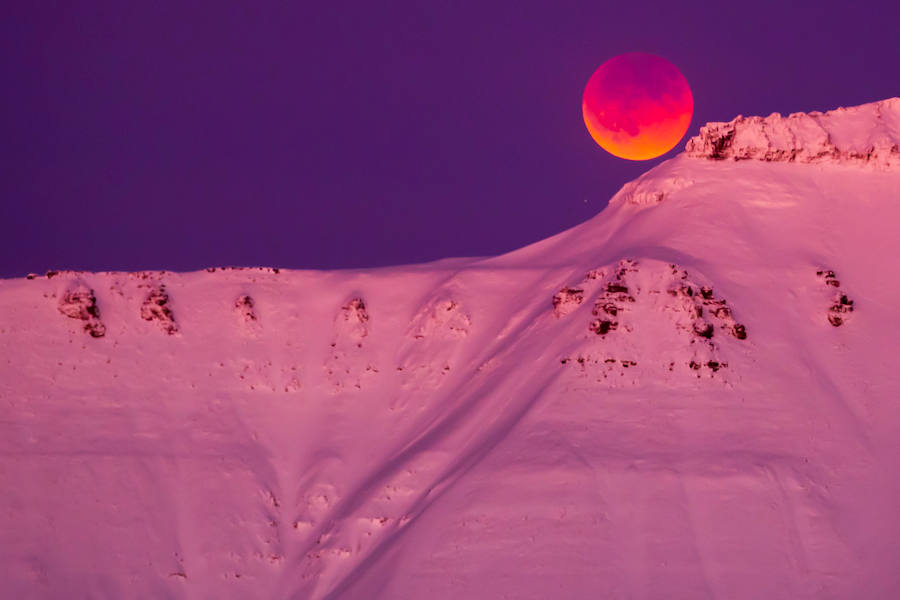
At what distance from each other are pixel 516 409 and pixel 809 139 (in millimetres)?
34406

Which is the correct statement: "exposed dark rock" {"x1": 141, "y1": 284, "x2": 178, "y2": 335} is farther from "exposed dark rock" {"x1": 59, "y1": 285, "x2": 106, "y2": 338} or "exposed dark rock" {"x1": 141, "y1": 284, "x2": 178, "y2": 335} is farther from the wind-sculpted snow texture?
the wind-sculpted snow texture

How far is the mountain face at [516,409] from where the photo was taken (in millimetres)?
76250

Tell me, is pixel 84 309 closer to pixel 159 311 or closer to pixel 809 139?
pixel 159 311

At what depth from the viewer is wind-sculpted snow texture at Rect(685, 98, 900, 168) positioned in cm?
10762

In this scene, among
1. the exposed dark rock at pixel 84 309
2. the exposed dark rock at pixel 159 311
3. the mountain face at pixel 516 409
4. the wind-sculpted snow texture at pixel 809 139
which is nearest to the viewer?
the mountain face at pixel 516 409

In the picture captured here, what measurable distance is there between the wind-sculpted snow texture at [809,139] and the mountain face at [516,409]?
7.3 inches

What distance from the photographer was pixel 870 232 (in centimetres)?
10138

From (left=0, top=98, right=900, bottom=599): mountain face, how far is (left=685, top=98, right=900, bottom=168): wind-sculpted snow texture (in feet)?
0.61

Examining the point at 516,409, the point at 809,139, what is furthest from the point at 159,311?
the point at 809,139

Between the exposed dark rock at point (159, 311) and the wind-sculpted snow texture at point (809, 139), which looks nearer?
the exposed dark rock at point (159, 311)

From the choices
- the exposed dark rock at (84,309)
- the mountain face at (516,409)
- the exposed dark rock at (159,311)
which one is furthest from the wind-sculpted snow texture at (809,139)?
the exposed dark rock at (84,309)

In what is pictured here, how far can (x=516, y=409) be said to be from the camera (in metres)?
87.4

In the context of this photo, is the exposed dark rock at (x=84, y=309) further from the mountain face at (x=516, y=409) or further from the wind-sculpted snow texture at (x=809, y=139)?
the wind-sculpted snow texture at (x=809, y=139)

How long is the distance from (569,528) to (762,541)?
9.19 metres
